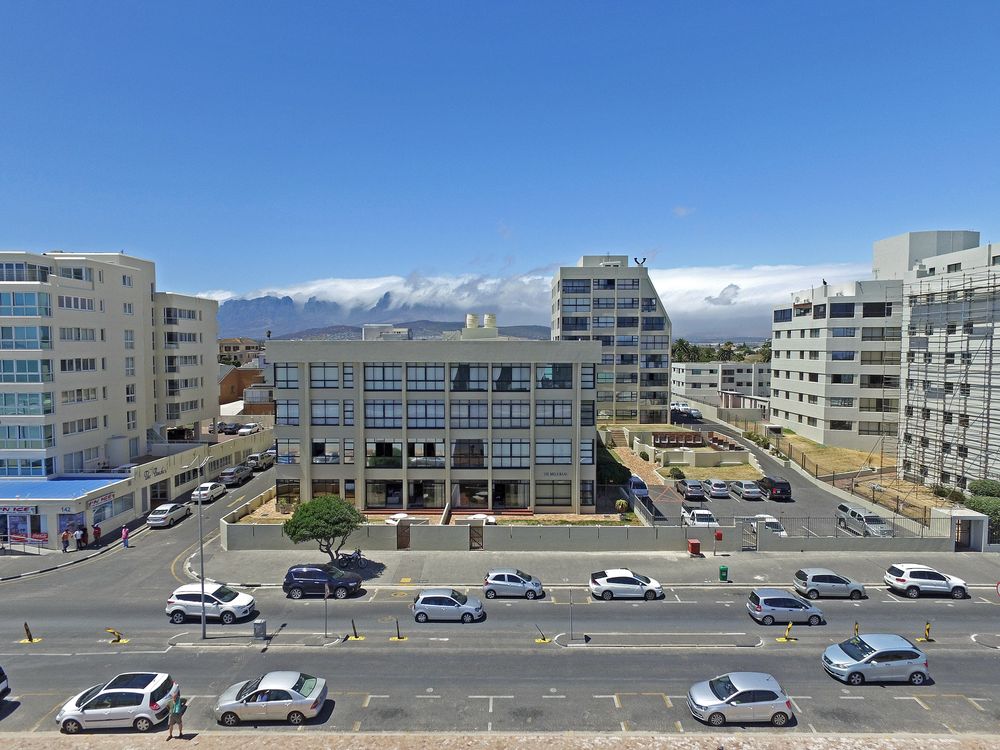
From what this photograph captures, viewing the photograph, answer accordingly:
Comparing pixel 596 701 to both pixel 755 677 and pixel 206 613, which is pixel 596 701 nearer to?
pixel 755 677

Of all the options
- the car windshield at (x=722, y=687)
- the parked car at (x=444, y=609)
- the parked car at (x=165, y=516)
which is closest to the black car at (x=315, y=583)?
the parked car at (x=444, y=609)

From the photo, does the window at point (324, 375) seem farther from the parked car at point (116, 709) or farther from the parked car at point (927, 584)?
the parked car at point (927, 584)

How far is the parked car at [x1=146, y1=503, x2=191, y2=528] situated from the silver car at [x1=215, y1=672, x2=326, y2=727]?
3098 centimetres

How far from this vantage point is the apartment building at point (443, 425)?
49.7 metres

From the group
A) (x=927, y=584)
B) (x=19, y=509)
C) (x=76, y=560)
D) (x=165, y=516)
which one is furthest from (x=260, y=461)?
(x=927, y=584)

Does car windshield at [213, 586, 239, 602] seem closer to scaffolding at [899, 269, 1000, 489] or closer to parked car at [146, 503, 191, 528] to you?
parked car at [146, 503, 191, 528]

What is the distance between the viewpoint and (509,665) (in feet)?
87.5

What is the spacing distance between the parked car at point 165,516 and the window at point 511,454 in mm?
26660

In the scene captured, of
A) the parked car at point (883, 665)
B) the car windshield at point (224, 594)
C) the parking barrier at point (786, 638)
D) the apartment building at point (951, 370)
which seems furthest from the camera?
the apartment building at point (951, 370)

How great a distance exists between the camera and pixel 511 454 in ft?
164

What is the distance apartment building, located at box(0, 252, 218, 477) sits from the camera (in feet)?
155

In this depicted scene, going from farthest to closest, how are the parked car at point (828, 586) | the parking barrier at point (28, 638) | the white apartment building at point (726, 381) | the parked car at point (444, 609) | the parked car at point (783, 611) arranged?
the white apartment building at point (726, 381) → the parked car at point (828, 586) → the parked car at point (444, 609) → the parked car at point (783, 611) → the parking barrier at point (28, 638)

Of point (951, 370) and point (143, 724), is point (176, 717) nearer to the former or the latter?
point (143, 724)

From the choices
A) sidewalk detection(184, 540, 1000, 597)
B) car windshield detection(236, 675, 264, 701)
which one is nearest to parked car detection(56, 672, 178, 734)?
car windshield detection(236, 675, 264, 701)
